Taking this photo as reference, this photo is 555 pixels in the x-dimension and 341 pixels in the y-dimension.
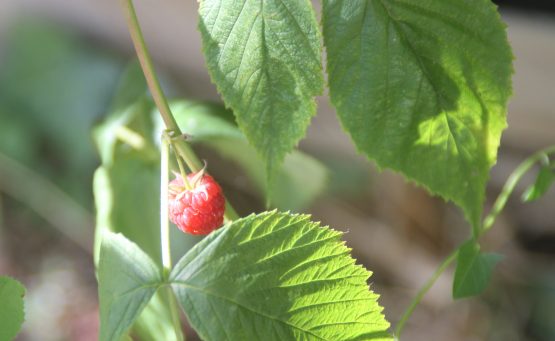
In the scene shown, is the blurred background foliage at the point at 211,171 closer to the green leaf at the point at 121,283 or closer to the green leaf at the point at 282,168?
the green leaf at the point at 282,168

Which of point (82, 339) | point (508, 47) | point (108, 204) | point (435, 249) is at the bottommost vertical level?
point (82, 339)

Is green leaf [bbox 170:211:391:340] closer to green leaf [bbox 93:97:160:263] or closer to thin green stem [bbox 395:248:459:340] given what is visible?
thin green stem [bbox 395:248:459:340]

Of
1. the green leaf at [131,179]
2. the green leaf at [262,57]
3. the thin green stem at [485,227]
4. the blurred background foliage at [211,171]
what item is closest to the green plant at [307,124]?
the green leaf at [262,57]

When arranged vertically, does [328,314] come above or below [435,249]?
above

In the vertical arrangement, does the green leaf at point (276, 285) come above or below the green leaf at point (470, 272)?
above

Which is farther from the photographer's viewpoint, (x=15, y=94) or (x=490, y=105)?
(x=15, y=94)

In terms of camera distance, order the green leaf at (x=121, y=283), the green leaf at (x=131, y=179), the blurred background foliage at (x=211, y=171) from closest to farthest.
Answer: the green leaf at (x=121, y=283)
the green leaf at (x=131, y=179)
the blurred background foliage at (x=211, y=171)

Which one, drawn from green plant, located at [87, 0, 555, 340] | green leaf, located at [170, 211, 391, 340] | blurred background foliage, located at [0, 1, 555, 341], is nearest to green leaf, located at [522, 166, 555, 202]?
green plant, located at [87, 0, 555, 340]

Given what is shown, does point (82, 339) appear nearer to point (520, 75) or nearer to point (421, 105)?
point (520, 75)

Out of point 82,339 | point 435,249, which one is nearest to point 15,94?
point 82,339
